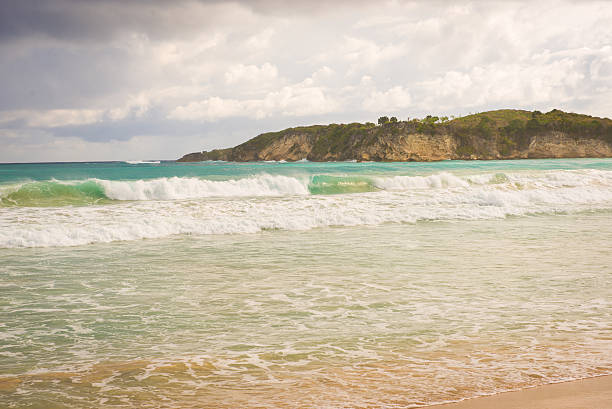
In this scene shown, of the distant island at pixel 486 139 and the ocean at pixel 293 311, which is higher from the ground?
the distant island at pixel 486 139

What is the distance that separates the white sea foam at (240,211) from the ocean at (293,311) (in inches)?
4.8

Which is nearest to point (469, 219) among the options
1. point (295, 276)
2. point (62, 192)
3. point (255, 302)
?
point (295, 276)

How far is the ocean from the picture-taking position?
3.67 metres

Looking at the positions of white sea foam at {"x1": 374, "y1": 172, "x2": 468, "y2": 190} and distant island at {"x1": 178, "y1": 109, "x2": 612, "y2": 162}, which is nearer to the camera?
white sea foam at {"x1": 374, "y1": 172, "x2": 468, "y2": 190}

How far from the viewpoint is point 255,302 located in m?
6.00

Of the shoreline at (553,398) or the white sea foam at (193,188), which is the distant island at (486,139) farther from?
the shoreline at (553,398)

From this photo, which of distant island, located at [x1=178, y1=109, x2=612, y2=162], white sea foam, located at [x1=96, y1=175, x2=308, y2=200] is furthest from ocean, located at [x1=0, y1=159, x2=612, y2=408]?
distant island, located at [x1=178, y1=109, x2=612, y2=162]

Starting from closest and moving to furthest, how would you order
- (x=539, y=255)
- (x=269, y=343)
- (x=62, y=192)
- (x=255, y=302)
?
(x=269, y=343), (x=255, y=302), (x=539, y=255), (x=62, y=192)

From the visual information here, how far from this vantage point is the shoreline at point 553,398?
10.7ft

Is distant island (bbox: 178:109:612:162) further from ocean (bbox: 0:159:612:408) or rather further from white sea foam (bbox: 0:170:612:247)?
ocean (bbox: 0:159:612:408)

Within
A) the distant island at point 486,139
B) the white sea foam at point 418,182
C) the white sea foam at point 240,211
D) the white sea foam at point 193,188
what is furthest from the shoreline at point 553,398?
the distant island at point 486,139

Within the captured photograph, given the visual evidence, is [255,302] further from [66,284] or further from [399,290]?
[66,284]

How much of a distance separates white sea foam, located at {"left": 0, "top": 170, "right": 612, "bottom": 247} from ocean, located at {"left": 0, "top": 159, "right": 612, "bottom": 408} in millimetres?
122

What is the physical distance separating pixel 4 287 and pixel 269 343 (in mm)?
4797
